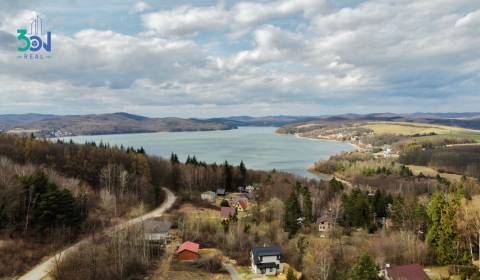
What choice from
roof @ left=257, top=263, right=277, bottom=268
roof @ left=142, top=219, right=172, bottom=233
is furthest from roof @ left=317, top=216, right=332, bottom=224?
roof @ left=142, top=219, right=172, bottom=233

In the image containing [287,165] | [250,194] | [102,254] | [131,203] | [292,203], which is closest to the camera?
[102,254]

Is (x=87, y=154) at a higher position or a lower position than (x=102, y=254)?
higher

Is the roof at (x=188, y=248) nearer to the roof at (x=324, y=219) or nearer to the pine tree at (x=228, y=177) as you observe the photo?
the roof at (x=324, y=219)

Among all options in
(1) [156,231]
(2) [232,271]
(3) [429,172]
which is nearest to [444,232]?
(2) [232,271]

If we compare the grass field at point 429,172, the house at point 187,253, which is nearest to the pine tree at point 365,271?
the house at point 187,253

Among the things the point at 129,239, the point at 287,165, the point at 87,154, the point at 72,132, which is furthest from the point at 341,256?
the point at 72,132

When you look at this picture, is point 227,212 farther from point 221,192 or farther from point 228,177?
point 228,177

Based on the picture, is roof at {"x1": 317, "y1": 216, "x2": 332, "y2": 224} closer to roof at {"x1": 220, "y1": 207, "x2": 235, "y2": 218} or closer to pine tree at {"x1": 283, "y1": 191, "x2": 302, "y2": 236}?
pine tree at {"x1": 283, "y1": 191, "x2": 302, "y2": 236}

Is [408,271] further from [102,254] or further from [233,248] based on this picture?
[102,254]
